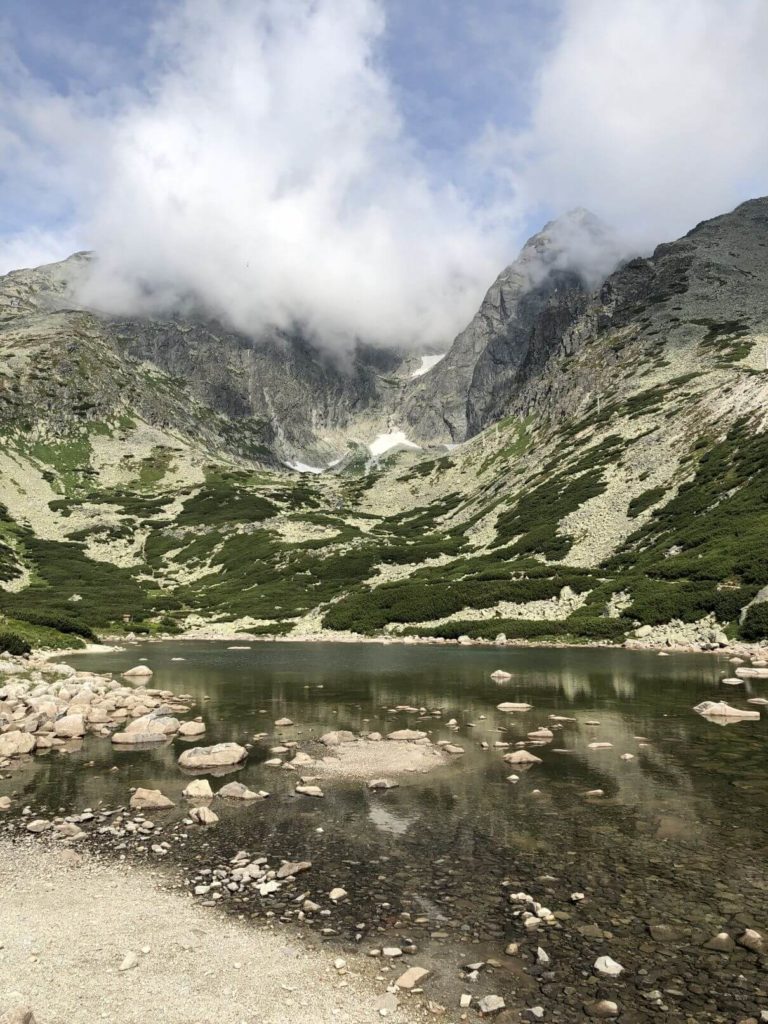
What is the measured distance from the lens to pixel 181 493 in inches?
7618

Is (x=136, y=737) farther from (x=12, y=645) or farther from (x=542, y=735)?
(x=12, y=645)

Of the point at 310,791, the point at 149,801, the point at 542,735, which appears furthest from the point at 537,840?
the point at 542,735

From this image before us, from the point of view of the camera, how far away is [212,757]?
1967cm

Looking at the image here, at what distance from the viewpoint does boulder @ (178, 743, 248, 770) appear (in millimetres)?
19547

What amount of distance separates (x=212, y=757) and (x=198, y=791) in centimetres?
320

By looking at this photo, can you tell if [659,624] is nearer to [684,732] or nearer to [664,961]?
[684,732]

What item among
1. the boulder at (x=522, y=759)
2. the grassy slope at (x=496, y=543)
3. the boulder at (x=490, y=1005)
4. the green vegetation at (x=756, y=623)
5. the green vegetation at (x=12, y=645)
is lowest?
the boulder at (x=522, y=759)

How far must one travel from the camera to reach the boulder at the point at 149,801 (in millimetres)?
15719

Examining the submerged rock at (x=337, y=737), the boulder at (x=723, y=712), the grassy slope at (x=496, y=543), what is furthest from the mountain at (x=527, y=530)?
the submerged rock at (x=337, y=737)

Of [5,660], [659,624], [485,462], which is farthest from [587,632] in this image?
[485,462]

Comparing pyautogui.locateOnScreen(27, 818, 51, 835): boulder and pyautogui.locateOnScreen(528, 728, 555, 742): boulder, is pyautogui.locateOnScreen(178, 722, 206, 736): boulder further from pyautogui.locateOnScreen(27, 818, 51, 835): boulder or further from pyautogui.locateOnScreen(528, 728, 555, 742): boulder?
pyautogui.locateOnScreen(528, 728, 555, 742): boulder

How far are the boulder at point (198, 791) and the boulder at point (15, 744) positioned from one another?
8.05 metres

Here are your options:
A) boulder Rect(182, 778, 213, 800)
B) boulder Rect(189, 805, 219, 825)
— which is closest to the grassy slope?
boulder Rect(182, 778, 213, 800)

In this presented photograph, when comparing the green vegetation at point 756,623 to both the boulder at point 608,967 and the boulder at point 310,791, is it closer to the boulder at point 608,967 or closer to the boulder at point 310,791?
the boulder at point 310,791
